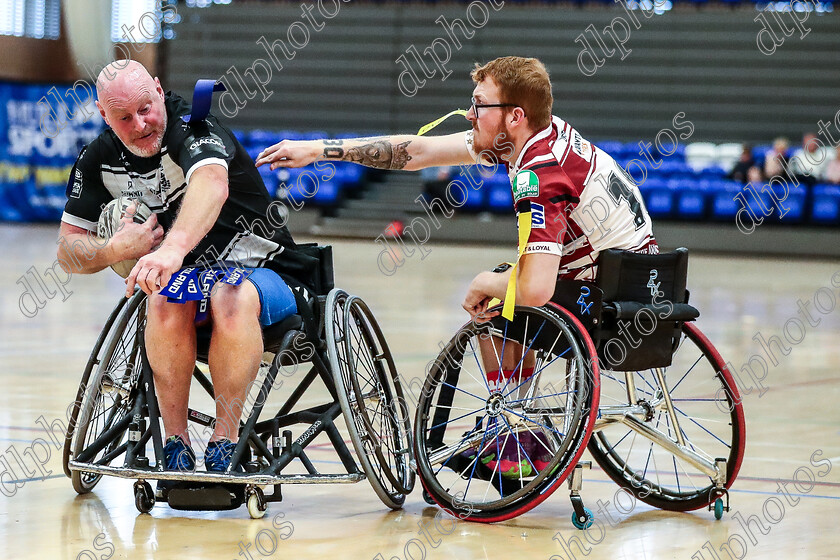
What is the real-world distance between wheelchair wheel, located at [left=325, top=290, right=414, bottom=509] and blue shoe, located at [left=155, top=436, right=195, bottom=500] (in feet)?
1.50

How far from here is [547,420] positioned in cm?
322

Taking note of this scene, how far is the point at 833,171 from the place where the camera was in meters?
17.6

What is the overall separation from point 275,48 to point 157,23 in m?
2.34

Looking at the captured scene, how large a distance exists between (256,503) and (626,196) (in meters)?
1.34

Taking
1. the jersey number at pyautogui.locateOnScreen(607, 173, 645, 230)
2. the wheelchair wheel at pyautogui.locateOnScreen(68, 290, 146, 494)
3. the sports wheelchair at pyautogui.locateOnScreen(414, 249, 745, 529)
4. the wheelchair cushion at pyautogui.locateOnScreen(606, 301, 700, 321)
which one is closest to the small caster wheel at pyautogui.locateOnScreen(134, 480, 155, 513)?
the wheelchair wheel at pyautogui.locateOnScreen(68, 290, 146, 494)

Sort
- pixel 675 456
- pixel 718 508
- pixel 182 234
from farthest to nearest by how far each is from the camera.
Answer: pixel 675 456 < pixel 718 508 < pixel 182 234

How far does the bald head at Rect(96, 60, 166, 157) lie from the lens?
9.75ft

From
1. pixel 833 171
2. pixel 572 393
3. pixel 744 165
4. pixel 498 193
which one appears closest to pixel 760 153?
pixel 744 165

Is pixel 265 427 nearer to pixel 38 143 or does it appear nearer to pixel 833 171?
pixel 833 171

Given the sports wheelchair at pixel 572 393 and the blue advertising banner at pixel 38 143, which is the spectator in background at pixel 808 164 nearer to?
the blue advertising banner at pixel 38 143

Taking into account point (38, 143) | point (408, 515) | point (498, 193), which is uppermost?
point (38, 143)

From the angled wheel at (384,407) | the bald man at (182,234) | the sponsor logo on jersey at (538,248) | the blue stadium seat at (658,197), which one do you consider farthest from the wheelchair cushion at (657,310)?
the blue stadium seat at (658,197)

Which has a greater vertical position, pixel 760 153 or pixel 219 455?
pixel 760 153

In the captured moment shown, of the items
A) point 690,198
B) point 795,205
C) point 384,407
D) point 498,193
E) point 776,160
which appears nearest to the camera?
point 384,407
